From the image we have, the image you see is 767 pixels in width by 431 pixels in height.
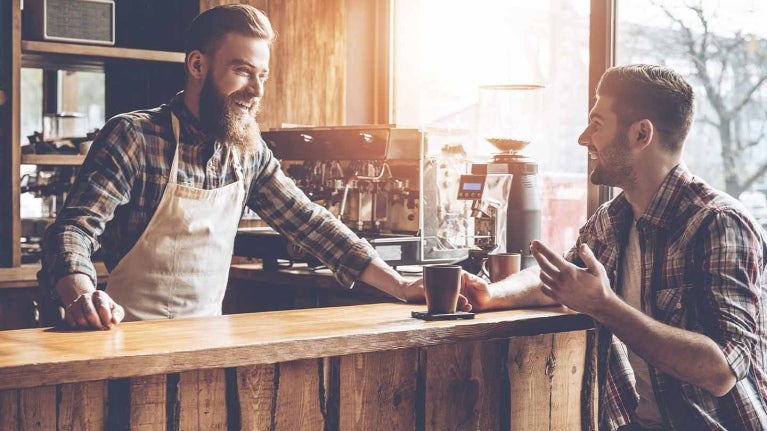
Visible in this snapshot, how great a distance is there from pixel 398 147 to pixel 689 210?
1.54 m

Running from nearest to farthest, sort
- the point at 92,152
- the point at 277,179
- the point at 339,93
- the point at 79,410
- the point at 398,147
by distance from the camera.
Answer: the point at 79,410, the point at 92,152, the point at 277,179, the point at 398,147, the point at 339,93

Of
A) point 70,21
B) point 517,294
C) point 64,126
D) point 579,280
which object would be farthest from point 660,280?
point 64,126

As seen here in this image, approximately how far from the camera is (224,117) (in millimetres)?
2631

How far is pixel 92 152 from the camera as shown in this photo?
249cm

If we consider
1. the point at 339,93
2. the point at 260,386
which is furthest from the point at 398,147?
the point at 260,386

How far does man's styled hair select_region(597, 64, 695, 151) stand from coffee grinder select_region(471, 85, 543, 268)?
1.20 m

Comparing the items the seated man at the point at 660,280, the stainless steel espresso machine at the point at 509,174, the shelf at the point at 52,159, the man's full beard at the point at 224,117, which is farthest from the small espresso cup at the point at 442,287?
the shelf at the point at 52,159

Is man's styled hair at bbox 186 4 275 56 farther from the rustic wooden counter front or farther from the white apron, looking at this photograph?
the rustic wooden counter front

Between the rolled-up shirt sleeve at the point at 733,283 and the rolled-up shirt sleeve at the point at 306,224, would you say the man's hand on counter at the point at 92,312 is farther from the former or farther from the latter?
the rolled-up shirt sleeve at the point at 733,283

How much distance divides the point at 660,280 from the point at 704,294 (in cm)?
17

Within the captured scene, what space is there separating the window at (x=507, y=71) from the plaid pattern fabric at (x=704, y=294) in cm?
153

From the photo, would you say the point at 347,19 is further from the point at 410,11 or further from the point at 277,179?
the point at 277,179

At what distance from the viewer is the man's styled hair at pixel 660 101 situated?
2354 millimetres

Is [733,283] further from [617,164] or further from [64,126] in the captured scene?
[64,126]
